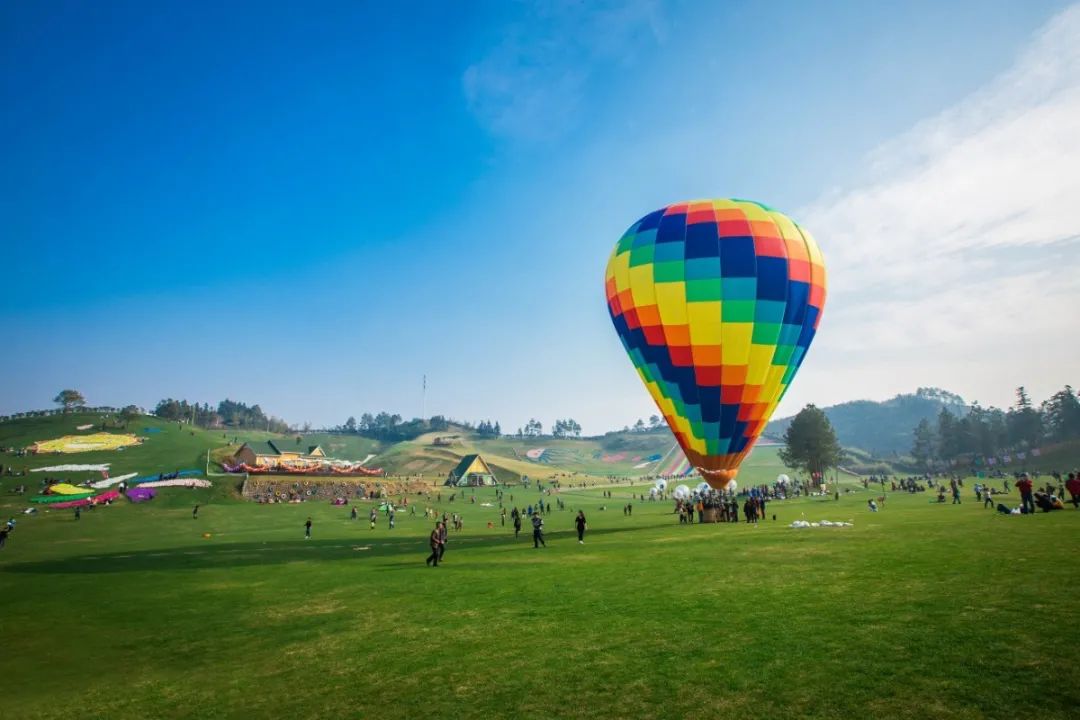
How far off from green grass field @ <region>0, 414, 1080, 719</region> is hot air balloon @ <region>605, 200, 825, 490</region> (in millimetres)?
9037

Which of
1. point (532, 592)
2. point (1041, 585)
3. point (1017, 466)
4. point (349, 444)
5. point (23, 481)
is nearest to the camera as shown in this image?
point (1041, 585)

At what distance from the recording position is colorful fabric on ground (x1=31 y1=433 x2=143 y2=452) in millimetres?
87444

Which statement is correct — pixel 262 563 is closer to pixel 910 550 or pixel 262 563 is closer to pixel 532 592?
pixel 532 592

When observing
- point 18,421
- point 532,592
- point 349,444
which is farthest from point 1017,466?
point 18,421

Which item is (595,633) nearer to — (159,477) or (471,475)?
(159,477)

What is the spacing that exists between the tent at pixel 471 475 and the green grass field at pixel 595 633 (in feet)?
271

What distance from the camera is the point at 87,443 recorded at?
91.0 m

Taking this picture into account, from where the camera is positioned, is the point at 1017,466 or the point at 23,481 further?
the point at 1017,466

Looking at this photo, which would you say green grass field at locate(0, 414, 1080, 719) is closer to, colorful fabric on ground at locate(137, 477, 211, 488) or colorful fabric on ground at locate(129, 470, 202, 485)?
colorful fabric on ground at locate(137, 477, 211, 488)

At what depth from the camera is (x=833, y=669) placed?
297 inches

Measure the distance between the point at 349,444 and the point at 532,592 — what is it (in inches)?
7625

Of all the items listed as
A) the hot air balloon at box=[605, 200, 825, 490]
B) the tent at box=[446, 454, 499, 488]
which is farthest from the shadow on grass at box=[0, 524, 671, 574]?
the tent at box=[446, 454, 499, 488]

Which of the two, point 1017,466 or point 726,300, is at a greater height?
point 726,300

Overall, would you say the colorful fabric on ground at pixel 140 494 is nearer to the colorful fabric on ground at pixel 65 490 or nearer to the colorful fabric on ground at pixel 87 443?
the colorful fabric on ground at pixel 65 490
